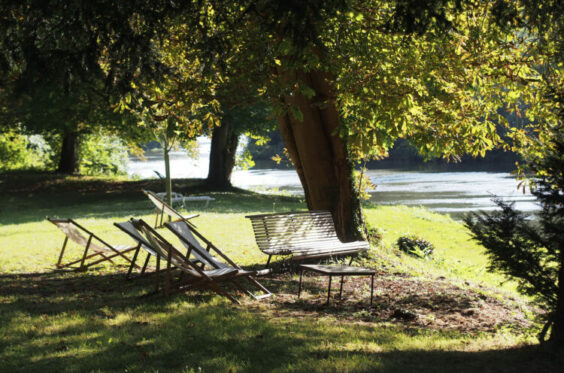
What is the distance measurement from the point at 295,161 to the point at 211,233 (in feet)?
14.6

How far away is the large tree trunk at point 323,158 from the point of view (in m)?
9.96

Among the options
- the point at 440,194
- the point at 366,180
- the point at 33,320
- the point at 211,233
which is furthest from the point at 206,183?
the point at 33,320

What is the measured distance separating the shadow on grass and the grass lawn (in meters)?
0.01

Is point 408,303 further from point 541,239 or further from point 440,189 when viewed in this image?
point 440,189

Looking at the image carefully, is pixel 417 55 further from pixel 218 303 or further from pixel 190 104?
pixel 218 303

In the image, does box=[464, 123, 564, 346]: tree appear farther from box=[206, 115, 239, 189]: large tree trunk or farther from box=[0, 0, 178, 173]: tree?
box=[206, 115, 239, 189]: large tree trunk

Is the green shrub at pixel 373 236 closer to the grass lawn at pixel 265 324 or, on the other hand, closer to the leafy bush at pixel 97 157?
the grass lawn at pixel 265 324

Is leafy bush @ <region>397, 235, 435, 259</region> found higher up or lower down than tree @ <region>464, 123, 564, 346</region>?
lower down

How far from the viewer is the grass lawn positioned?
4477 millimetres

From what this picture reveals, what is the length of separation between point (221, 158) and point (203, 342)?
24.1 meters

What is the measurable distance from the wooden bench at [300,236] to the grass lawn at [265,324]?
18.0 inches

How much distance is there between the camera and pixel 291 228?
918cm

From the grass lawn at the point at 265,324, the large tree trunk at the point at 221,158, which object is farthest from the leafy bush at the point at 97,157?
the grass lawn at the point at 265,324

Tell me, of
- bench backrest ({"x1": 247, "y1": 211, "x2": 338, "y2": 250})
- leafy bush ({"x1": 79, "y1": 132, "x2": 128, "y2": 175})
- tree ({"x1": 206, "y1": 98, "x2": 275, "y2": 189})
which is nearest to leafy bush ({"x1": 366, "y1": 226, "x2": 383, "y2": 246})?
bench backrest ({"x1": 247, "y1": 211, "x2": 338, "y2": 250})
